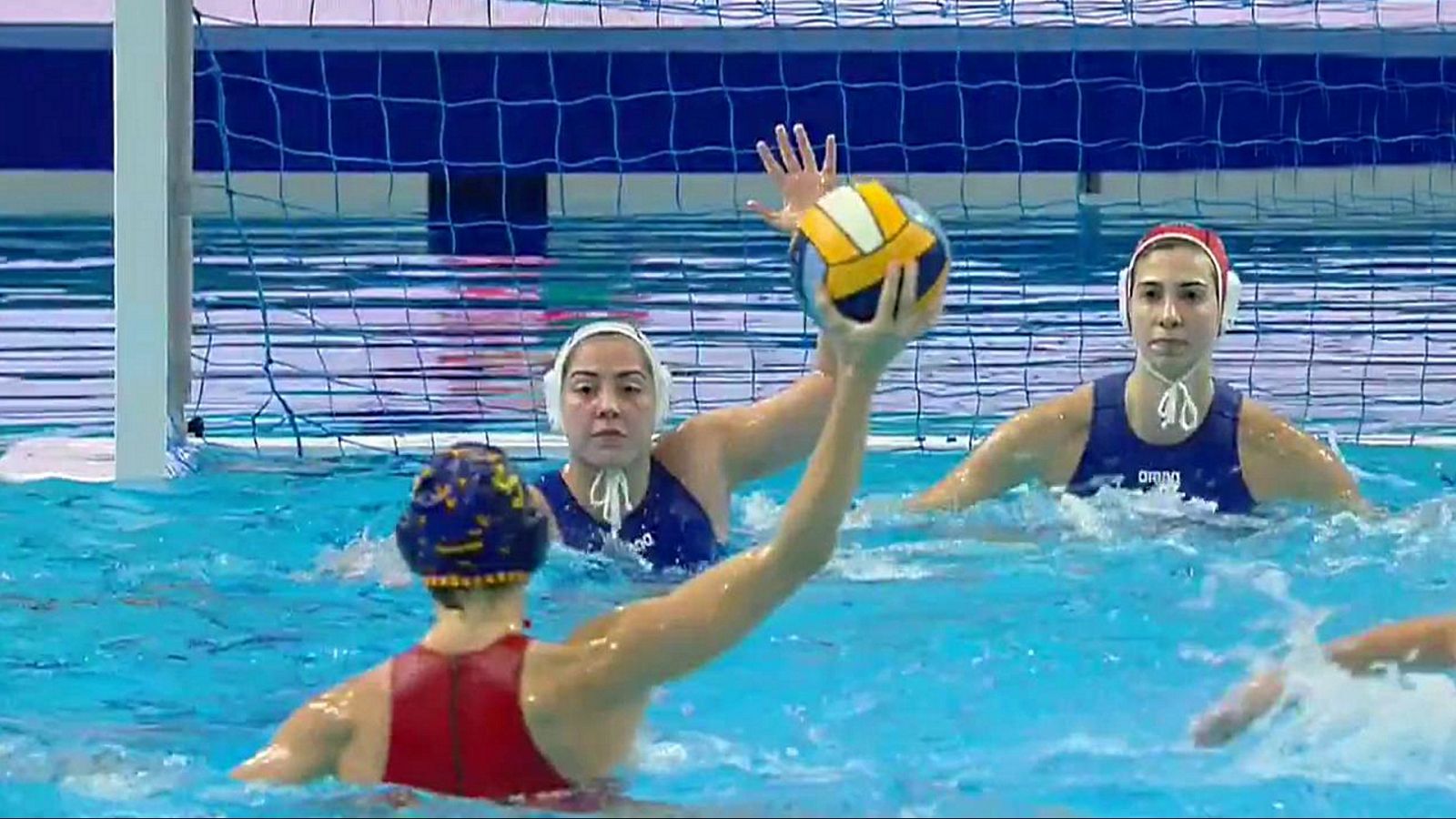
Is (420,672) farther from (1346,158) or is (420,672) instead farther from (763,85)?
(1346,158)

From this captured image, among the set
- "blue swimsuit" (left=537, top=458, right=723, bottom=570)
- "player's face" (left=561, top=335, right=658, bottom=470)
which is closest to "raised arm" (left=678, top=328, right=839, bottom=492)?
"blue swimsuit" (left=537, top=458, right=723, bottom=570)

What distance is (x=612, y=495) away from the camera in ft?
16.1

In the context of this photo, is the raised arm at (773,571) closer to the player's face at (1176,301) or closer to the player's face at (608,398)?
the player's face at (608,398)

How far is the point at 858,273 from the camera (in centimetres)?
281

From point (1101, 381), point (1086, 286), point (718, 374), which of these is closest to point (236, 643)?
point (1101, 381)

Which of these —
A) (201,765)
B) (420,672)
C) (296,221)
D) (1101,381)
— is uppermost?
(296,221)

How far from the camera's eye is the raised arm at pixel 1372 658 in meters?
3.47

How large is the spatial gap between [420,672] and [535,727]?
17 centimetres

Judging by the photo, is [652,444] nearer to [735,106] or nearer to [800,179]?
[800,179]

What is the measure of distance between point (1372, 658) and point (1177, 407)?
6.34ft

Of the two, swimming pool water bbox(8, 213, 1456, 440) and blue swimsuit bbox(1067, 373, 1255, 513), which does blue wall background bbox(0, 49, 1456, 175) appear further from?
blue swimsuit bbox(1067, 373, 1255, 513)

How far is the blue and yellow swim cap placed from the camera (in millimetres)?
2992

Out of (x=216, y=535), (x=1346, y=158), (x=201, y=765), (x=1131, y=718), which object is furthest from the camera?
(x=1346, y=158)

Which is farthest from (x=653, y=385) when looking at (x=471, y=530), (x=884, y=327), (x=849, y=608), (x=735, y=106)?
(x=735, y=106)
